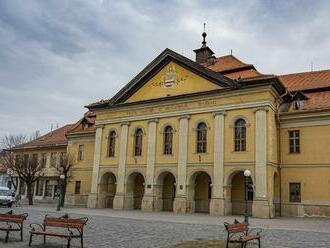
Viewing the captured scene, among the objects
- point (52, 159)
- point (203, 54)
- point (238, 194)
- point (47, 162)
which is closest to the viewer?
point (238, 194)

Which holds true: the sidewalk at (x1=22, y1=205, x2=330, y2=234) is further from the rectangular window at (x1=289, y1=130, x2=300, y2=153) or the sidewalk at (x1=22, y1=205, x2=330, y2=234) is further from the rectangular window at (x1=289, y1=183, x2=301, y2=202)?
the rectangular window at (x1=289, y1=130, x2=300, y2=153)

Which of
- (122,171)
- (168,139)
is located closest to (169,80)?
(168,139)

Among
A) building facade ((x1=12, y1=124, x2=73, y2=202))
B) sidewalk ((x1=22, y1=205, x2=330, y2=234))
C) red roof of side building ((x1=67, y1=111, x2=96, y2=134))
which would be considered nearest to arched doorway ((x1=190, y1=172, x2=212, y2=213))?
sidewalk ((x1=22, y1=205, x2=330, y2=234))

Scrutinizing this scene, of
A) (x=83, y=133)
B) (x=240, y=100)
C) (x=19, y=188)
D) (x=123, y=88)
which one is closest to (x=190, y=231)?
(x=240, y=100)

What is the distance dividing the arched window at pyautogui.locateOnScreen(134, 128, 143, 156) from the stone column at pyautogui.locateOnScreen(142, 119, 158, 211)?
1.34m

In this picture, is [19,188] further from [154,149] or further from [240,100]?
[240,100]

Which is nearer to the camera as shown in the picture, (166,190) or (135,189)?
(166,190)

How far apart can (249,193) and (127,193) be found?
37.7ft

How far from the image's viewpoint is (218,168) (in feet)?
104

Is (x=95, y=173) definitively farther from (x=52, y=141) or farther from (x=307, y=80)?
(x=307, y=80)

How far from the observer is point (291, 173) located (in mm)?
32000

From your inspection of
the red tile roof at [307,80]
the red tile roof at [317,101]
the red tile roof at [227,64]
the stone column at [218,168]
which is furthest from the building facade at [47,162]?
the red tile roof at [317,101]

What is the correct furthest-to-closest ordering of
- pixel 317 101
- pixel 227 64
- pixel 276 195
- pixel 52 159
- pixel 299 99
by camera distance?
pixel 52 159 → pixel 227 64 → pixel 299 99 → pixel 317 101 → pixel 276 195

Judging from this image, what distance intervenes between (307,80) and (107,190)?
71.6 feet
